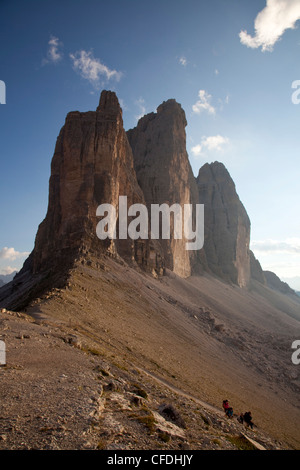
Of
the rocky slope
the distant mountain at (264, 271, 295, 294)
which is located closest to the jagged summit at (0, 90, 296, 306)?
the rocky slope

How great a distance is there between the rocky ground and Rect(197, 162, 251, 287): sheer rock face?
7537 cm

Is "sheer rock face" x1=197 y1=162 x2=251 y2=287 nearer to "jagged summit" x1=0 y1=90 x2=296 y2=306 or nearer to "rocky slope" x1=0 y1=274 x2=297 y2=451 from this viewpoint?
"jagged summit" x1=0 y1=90 x2=296 y2=306

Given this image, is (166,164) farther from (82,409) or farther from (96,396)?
(82,409)

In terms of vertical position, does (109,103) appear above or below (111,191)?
above

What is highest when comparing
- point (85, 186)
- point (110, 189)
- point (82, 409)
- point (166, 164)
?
point (166, 164)

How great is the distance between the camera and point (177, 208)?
67.1 meters

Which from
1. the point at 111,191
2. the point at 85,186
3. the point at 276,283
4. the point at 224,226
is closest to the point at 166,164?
the point at 111,191

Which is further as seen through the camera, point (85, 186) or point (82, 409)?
point (85, 186)

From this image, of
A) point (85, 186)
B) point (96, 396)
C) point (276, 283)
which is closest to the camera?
point (96, 396)

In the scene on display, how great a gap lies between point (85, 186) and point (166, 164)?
3279cm

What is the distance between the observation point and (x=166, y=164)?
6831 centimetres

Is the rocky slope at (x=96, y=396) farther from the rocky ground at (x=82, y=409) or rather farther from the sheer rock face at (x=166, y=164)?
the sheer rock face at (x=166, y=164)

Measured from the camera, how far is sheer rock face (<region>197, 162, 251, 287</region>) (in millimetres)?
89000
